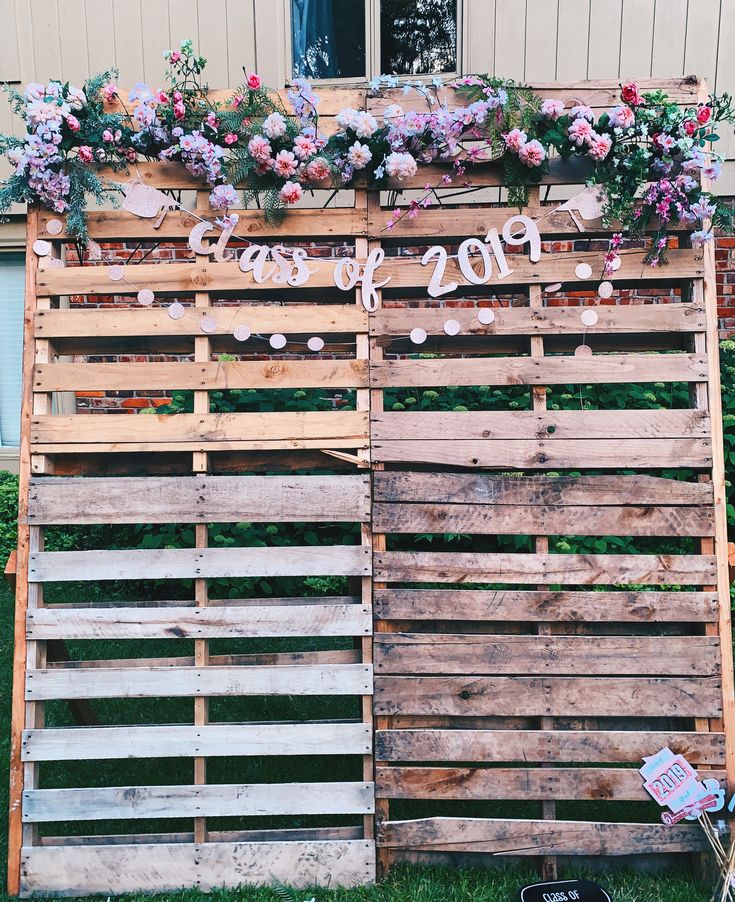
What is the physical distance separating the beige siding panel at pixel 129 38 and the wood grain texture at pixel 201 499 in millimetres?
3918

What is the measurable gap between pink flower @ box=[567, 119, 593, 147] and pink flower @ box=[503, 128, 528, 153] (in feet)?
0.56

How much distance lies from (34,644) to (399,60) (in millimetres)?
4743

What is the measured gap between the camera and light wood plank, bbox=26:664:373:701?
285cm

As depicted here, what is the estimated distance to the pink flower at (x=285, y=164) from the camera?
288 centimetres

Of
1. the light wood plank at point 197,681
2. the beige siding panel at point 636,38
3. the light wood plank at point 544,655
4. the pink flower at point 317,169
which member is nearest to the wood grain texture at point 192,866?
the light wood plank at point 197,681

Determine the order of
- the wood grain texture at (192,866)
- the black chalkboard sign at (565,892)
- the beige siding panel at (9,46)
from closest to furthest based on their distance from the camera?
1. the black chalkboard sign at (565,892)
2. the wood grain texture at (192,866)
3. the beige siding panel at (9,46)

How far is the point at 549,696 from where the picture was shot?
284 centimetres

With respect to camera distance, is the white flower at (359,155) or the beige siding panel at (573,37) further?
the beige siding panel at (573,37)

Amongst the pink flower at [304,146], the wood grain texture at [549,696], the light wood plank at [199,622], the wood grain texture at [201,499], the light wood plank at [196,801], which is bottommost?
the light wood plank at [196,801]

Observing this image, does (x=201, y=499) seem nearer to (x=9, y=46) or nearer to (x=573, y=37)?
(x=573, y=37)

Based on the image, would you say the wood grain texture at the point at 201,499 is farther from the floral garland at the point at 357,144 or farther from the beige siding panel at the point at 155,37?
the beige siding panel at the point at 155,37

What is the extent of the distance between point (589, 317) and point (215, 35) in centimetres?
410

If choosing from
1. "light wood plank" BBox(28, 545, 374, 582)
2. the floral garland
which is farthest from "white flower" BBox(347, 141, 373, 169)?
"light wood plank" BBox(28, 545, 374, 582)

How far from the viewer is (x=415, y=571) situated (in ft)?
9.49
